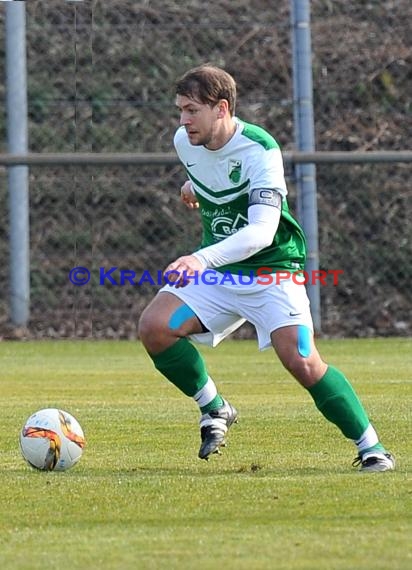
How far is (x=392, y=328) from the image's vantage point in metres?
13.8

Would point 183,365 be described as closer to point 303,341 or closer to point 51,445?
point 303,341

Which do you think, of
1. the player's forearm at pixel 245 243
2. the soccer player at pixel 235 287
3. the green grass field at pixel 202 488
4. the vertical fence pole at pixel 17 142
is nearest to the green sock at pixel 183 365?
the soccer player at pixel 235 287

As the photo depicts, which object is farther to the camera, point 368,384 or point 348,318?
point 348,318

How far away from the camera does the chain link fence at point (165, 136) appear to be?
13875 millimetres

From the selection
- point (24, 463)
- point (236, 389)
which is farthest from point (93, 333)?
point (24, 463)

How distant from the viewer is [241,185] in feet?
21.0

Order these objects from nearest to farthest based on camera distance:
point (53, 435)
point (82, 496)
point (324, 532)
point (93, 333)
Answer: point (324, 532)
point (82, 496)
point (53, 435)
point (93, 333)

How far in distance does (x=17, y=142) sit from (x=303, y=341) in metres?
7.33

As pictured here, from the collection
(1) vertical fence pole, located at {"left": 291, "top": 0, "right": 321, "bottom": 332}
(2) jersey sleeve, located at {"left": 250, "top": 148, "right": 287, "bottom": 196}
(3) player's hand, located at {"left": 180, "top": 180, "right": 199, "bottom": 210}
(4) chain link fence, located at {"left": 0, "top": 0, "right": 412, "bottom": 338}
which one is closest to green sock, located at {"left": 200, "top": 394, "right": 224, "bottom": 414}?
(3) player's hand, located at {"left": 180, "top": 180, "right": 199, "bottom": 210}

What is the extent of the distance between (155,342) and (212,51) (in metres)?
8.43

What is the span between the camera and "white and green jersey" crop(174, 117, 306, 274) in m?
6.34

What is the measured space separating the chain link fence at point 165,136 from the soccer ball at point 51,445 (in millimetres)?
7382

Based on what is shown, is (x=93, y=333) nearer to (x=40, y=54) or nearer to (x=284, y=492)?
(x=40, y=54)

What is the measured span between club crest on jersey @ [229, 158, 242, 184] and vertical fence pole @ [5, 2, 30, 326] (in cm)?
683
